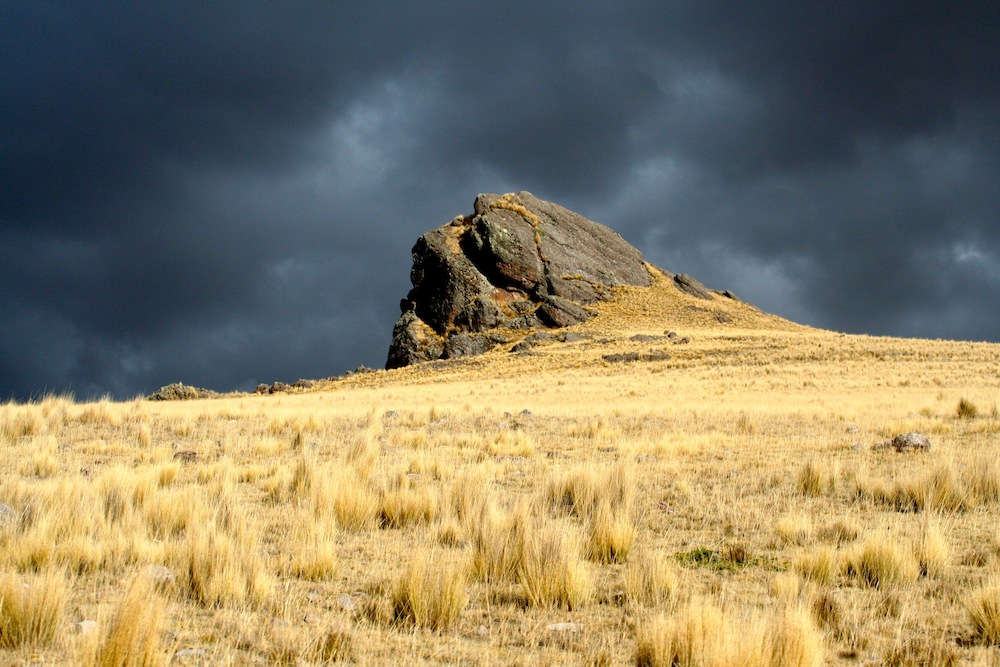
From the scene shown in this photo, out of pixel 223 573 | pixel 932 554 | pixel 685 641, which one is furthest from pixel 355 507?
pixel 932 554

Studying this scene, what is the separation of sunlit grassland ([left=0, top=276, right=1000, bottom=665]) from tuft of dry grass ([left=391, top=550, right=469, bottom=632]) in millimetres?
16

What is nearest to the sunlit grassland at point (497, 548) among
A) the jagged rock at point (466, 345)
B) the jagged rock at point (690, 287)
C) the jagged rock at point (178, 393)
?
the jagged rock at point (178, 393)

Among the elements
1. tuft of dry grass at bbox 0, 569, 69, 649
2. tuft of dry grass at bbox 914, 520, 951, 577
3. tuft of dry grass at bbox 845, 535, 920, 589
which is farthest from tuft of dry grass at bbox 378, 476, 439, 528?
tuft of dry grass at bbox 914, 520, 951, 577

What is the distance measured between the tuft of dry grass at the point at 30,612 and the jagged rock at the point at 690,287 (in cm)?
7764

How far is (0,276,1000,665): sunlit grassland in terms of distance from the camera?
4195 mm

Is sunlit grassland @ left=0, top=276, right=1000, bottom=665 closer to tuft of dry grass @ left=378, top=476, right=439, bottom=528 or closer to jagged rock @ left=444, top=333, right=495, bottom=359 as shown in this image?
tuft of dry grass @ left=378, top=476, right=439, bottom=528

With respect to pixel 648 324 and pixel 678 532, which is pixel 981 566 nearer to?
pixel 678 532

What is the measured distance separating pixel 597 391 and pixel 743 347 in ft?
64.4

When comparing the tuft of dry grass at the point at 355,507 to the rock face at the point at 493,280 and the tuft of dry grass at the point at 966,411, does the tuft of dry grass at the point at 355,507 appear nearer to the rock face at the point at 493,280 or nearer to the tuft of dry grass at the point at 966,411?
the tuft of dry grass at the point at 966,411

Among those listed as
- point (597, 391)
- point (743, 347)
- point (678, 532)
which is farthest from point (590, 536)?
point (743, 347)

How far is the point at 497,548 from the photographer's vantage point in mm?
5922

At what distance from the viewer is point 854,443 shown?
12.5 meters

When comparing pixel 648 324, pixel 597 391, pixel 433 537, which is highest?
pixel 648 324

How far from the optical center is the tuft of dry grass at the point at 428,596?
4.71 m
